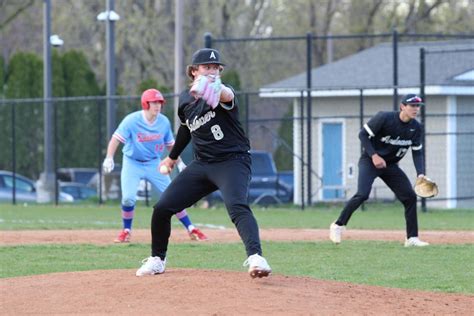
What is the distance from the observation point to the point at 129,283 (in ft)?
28.8

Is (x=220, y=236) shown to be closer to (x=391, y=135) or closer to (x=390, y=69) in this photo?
(x=391, y=135)

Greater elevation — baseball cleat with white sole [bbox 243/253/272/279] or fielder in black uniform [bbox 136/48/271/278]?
fielder in black uniform [bbox 136/48/271/278]

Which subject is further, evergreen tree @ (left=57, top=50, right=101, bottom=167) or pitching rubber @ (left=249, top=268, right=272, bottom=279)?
evergreen tree @ (left=57, top=50, right=101, bottom=167)

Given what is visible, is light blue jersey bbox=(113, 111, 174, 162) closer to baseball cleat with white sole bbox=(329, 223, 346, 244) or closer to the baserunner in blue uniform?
the baserunner in blue uniform

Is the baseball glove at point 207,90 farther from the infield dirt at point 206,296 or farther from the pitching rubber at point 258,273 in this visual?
the infield dirt at point 206,296

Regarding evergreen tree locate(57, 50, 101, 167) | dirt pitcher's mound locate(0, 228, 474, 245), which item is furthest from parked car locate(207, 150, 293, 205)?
dirt pitcher's mound locate(0, 228, 474, 245)

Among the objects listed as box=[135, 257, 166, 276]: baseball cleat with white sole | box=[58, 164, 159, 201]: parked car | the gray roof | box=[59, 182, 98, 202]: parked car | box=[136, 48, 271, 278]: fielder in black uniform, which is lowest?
box=[59, 182, 98, 202]: parked car

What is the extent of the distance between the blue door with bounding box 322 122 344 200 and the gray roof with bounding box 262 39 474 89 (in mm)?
1187

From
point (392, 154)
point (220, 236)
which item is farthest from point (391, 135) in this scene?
point (220, 236)

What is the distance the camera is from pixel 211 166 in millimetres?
9188

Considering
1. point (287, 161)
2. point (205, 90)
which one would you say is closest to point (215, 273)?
point (205, 90)

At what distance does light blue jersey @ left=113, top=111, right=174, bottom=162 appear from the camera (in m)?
14.4

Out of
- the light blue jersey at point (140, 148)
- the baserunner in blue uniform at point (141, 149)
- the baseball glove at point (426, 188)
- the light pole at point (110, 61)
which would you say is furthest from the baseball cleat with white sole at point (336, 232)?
the light pole at point (110, 61)

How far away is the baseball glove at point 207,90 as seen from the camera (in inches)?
324
